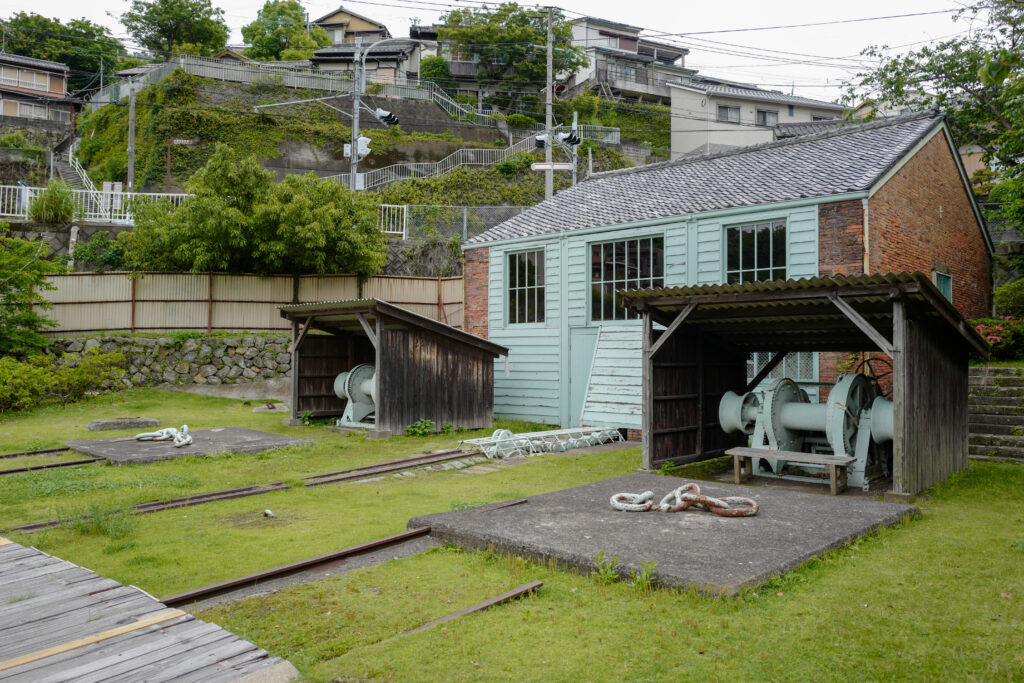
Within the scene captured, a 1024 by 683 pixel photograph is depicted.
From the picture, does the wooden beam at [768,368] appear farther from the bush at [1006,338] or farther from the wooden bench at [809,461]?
the bush at [1006,338]

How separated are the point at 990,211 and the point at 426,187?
881 inches

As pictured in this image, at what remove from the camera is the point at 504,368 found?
1753 cm

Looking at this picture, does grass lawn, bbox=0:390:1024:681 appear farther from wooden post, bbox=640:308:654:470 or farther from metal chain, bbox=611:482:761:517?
wooden post, bbox=640:308:654:470

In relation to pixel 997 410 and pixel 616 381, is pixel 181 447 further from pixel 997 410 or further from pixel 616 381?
pixel 997 410

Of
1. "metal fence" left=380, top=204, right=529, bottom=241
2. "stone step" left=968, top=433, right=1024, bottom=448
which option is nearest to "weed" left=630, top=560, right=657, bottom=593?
"stone step" left=968, top=433, right=1024, bottom=448

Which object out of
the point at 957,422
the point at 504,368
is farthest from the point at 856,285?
the point at 504,368

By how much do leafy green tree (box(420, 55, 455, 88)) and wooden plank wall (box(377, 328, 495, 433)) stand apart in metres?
36.7

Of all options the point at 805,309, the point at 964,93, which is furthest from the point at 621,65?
the point at 805,309

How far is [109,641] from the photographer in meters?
4.06

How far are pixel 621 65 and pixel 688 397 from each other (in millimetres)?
41908

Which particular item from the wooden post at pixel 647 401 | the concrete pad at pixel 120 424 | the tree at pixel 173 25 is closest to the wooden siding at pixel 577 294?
the wooden post at pixel 647 401

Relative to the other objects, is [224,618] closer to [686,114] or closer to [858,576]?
[858,576]

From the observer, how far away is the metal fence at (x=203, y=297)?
20.4 metres

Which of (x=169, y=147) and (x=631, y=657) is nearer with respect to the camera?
(x=631, y=657)
